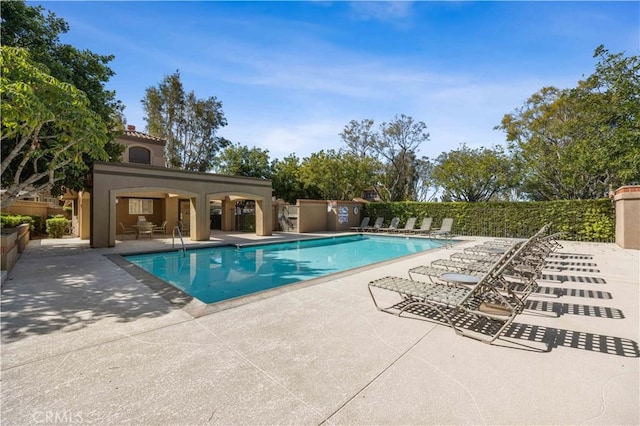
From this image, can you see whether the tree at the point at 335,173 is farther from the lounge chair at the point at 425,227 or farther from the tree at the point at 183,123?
the tree at the point at 183,123

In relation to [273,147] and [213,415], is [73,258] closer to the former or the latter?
[213,415]

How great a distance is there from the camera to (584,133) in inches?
798

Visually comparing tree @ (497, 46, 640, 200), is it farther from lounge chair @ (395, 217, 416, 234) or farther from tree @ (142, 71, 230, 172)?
tree @ (142, 71, 230, 172)

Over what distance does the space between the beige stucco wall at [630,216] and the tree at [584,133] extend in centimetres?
301

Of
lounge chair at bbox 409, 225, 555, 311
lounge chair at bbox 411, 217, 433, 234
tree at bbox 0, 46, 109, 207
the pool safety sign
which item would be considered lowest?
lounge chair at bbox 409, 225, 555, 311

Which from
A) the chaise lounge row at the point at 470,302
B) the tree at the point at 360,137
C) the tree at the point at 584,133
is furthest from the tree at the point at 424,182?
the chaise lounge row at the point at 470,302

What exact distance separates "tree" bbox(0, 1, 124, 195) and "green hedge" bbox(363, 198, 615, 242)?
17.8 metres

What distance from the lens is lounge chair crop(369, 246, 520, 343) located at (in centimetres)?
387

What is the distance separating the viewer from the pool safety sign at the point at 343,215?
73.3 feet

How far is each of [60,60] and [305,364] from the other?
14.2 meters

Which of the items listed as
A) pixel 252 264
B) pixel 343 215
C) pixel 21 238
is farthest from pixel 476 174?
pixel 21 238

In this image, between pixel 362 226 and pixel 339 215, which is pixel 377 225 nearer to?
pixel 362 226

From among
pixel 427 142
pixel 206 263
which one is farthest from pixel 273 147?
pixel 206 263

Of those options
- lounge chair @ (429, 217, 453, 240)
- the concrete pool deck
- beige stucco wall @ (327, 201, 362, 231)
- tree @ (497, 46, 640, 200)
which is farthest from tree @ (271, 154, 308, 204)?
the concrete pool deck
